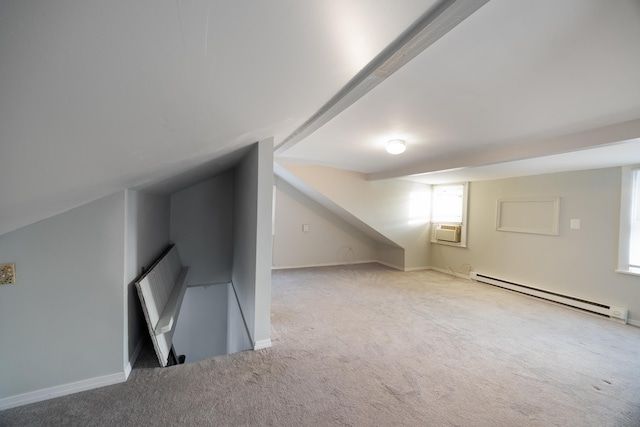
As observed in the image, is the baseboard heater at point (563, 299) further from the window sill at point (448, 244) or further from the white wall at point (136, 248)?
the white wall at point (136, 248)

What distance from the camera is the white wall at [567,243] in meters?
3.26

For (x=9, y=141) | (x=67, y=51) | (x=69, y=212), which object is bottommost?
(x=69, y=212)

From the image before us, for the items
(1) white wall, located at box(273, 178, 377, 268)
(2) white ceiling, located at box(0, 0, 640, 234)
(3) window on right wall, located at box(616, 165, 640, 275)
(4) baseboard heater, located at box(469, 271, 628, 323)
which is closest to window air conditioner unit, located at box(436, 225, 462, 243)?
(4) baseboard heater, located at box(469, 271, 628, 323)

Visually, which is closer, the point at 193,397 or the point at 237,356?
the point at 193,397

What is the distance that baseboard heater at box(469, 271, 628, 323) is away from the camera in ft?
10.4

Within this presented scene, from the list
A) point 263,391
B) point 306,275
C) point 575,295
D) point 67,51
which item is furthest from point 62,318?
point 575,295

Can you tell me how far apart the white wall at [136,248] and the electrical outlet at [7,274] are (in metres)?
0.58

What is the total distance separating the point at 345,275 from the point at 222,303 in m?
2.32

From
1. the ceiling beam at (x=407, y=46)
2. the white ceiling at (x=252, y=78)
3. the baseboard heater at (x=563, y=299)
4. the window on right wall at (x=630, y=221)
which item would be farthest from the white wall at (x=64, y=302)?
the window on right wall at (x=630, y=221)

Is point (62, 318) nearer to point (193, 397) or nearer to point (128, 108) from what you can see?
point (193, 397)

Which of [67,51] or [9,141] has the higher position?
[67,51]

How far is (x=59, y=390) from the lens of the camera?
71.1 inches

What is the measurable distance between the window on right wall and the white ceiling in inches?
49.3

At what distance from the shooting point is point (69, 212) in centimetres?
182
